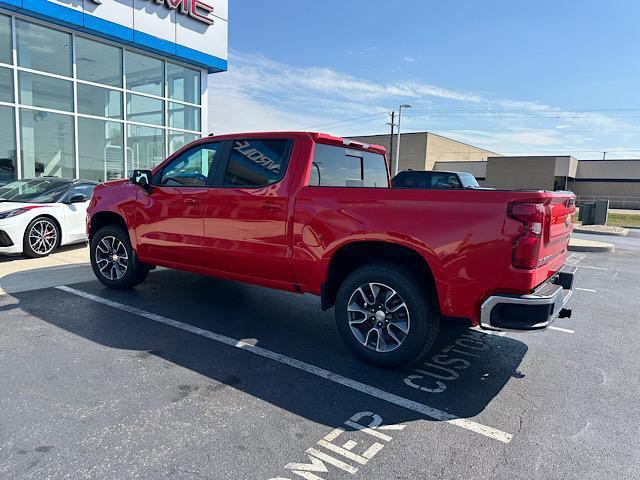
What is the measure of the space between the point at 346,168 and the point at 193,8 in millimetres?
Result: 13714

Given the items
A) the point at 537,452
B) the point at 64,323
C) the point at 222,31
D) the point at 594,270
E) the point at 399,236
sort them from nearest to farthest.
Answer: the point at 537,452 → the point at 399,236 → the point at 64,323 → the point at 594,270 → the point at 222,31

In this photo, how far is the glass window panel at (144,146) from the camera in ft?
50.6

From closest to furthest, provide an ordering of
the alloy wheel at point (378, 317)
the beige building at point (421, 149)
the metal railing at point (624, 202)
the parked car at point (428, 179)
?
the alloy wheel at point (378, 317)
the parked car at point (428, 179)
the metal railing at point (624, 202)
the beige building at point (421, 149)

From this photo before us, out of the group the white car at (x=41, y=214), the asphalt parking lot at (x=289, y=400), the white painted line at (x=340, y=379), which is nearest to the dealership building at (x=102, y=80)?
the white car at (x=41, y=214)

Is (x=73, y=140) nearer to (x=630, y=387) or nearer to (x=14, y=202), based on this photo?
(x=14, y=202)

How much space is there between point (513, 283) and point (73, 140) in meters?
13.9

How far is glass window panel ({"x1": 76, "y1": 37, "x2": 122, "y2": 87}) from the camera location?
13.7 m

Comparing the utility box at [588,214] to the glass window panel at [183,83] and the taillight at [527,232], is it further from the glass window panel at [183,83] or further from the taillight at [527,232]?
the taillight at [527,232]

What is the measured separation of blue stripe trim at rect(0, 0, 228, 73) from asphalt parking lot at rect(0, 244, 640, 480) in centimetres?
1016

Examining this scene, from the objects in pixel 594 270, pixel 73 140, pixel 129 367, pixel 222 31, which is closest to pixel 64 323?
pixel 129 367

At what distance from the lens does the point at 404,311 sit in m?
3.76

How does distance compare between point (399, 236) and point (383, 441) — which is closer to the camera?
point (383, 441)

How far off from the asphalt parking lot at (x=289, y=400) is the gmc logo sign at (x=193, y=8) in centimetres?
1290

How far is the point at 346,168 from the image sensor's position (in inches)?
199
